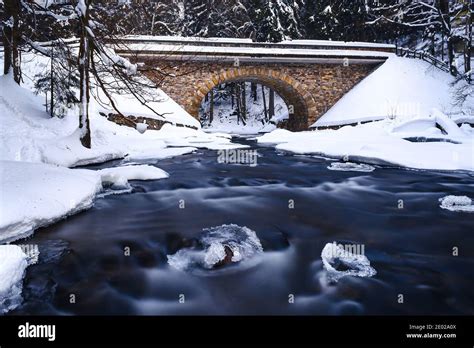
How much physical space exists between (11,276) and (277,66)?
1897 cm

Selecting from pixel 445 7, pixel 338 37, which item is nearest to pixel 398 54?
pixel 445 7

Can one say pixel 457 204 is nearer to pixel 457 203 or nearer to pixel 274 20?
pixel 457 203

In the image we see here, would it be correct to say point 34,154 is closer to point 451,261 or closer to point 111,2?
point 111,2

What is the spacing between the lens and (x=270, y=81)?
21297 mm

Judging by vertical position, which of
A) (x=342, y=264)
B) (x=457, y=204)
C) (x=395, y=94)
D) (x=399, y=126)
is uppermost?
(x=395, y=94)

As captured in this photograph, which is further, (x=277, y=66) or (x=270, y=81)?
(x=270, y=81)

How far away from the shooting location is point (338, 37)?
26.8 m

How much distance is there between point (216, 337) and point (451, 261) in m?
2.21

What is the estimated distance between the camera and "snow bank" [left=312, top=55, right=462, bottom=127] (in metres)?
17.6

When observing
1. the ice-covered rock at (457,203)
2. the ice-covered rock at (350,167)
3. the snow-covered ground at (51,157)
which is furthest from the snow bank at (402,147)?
the snow-covered ground at (51,157)

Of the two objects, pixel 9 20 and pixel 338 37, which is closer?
pixel 9 20

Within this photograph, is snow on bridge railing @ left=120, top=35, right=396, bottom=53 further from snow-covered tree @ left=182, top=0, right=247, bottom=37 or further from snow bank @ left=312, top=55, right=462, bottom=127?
snow-covered tree @ left=182, top=0, right=247, bottom=37

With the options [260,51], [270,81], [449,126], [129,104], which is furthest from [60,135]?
[270,81]

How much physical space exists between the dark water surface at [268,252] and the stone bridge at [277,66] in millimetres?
13587
